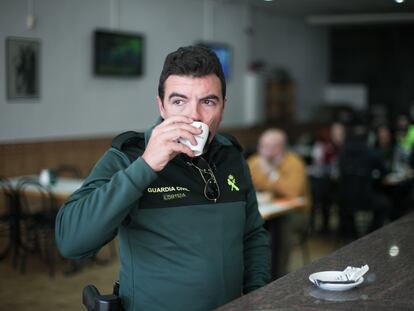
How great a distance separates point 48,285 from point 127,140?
14.4ft

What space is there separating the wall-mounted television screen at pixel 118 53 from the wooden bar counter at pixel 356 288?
6.43 metres

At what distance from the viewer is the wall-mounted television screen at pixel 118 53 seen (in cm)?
815

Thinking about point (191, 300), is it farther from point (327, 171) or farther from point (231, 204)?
point (327, 171)

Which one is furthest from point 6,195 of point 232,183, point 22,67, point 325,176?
point 232,183

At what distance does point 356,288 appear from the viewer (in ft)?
5.51

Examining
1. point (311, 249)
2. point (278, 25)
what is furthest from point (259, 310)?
point (278, 25)

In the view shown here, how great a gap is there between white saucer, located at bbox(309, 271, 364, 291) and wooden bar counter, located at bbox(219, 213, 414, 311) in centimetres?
1

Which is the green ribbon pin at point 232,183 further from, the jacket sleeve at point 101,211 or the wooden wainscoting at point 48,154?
the wooden wainscoting at point 48,154

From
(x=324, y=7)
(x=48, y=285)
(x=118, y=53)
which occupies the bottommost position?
(x=48, y=285)

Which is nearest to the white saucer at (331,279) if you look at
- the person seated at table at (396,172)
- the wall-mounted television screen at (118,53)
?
the person seated at table at (396,172)

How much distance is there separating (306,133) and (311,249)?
6.09m

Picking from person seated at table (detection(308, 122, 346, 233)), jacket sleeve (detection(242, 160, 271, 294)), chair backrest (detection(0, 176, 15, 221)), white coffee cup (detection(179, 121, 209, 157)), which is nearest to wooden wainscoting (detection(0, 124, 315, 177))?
chair backrest (detection(0, 176, 15, 221))

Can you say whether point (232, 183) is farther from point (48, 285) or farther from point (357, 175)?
point (357, 175)

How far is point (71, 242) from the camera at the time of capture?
64.1 inches
